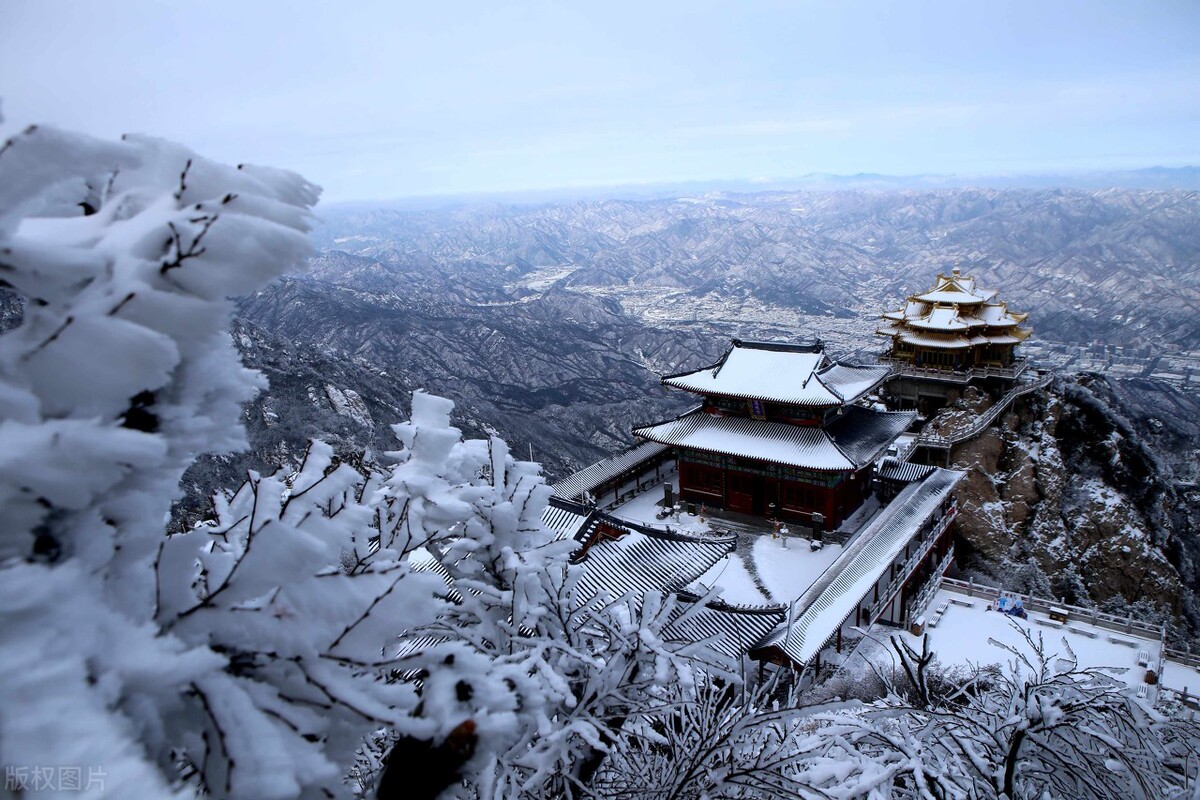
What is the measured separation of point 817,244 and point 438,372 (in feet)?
487

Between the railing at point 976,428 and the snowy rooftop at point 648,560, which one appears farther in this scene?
the railing at point 976,428

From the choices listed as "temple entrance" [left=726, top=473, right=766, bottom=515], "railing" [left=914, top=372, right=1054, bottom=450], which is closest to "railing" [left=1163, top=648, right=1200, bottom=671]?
"temple entrance" [left=726, top=473, right=766, bottom=515]

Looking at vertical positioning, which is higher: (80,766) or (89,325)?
(89,325)

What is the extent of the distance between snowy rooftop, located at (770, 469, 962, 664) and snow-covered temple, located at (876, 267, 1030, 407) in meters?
9.99

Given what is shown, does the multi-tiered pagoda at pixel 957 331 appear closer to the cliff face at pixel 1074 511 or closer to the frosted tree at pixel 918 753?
the cliff face at pixel 1074 511

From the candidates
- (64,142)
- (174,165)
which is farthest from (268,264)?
(64,142)

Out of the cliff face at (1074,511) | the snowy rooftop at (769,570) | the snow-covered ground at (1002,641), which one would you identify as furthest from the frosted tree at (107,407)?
the cliff face at (1074,511)

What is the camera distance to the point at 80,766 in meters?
1.23

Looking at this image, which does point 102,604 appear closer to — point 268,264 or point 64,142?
point 268,264

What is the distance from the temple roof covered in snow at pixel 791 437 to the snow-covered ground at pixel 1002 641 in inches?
160

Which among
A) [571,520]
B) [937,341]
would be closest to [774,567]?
[571,520]

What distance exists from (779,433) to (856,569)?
187 inches

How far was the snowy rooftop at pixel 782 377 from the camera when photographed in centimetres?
1834

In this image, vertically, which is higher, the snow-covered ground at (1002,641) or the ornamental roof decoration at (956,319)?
the ornamental roof decoration at (956,319)
